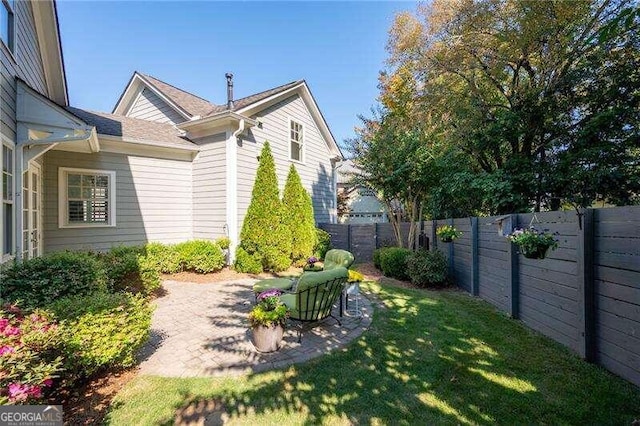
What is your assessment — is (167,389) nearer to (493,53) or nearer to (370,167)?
(370,167)

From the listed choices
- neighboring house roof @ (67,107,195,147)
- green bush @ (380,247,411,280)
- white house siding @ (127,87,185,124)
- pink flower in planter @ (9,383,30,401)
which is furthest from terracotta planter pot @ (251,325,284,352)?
white house siding @ (127,87,185,124)

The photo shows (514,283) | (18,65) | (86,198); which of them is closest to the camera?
(18,65)

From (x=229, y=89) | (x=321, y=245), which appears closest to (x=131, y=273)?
(x=229, y=89)

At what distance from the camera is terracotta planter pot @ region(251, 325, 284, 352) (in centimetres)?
375

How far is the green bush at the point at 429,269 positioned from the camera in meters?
7.50

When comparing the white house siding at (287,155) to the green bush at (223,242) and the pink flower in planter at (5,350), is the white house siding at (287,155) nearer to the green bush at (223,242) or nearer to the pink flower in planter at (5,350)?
the green bush at (223,242)

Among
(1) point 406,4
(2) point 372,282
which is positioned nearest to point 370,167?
(2) point 372,282

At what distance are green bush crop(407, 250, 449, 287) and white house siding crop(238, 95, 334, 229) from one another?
541 cm

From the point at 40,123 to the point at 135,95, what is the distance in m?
8.33

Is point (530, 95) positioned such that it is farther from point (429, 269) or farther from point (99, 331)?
point (99, 331)

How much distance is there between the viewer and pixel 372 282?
26.5 feet

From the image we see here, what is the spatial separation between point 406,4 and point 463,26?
3.05 metres

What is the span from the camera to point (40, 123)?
16.1 ft

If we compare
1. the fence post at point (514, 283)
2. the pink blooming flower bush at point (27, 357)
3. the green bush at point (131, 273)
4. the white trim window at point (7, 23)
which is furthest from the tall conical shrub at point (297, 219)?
the pink blooming flower bush at point (27, 357)
